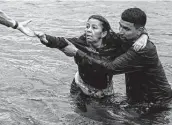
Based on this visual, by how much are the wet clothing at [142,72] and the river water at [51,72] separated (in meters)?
0.42

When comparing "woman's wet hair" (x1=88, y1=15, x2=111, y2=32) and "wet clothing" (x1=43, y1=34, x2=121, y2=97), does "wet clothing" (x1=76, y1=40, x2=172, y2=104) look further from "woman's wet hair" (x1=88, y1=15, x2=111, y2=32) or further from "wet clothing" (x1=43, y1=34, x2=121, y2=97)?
"woman's wet hair" (x1=88, y1=15, x2=111, y2=32)

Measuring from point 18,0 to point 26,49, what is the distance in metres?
9.21

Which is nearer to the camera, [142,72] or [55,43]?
[55,43]

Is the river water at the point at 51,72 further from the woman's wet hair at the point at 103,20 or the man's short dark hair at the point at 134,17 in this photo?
the man's short dark hair at the point at 134,17

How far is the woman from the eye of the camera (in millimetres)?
6113

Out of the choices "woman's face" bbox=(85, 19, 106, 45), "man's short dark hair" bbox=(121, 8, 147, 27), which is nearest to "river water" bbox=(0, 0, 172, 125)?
"woman's face" bbox=(85, 19, 106, 45)

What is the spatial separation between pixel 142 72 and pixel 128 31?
0.68 m

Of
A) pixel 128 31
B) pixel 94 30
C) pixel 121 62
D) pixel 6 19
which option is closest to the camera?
pixel 6 19

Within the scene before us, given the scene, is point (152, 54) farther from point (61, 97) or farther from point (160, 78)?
point (61, 97)

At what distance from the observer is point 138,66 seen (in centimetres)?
580

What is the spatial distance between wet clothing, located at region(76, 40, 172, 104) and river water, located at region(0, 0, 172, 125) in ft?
1.36

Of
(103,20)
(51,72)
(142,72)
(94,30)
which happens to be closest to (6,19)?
(94,30)

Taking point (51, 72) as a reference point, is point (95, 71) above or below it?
above

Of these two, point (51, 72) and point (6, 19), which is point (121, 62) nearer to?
point (6, 19)
